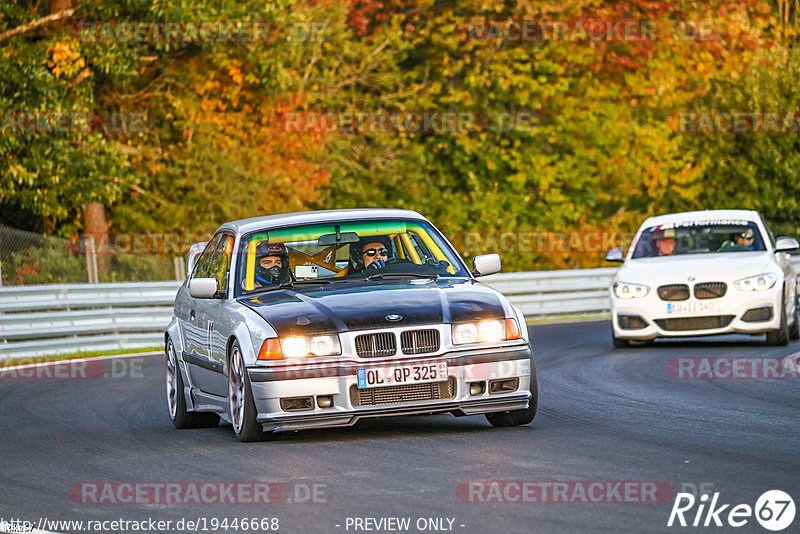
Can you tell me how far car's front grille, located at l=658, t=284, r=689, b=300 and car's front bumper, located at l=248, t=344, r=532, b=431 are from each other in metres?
7.60

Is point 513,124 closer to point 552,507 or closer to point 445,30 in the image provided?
point 445,30

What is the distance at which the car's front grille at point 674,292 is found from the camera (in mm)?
16938

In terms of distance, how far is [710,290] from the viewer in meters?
16.9

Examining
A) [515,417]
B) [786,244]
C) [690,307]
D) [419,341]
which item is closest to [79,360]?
[690,307]

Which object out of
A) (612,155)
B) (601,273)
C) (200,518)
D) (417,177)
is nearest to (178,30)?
(601,273)

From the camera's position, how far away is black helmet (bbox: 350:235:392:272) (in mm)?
10828

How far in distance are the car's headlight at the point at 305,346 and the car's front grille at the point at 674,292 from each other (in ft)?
27.0

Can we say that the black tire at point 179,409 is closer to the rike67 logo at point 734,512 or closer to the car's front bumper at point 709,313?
the rike67 logo at point 734,512

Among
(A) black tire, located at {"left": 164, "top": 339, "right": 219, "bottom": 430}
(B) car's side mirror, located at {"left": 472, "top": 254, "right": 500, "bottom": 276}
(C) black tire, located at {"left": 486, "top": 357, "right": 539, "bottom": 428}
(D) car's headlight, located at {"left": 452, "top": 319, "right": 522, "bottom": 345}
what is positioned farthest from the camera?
(A) black tire, located at {"left": 164, "top": 339, "right": 219, "bottom": 430}

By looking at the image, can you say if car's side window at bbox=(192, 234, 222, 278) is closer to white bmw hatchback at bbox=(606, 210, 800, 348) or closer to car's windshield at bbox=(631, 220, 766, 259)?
white bmw hatchback at bbox=(606, 210, 800, 348)

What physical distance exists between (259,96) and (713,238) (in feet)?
49.9

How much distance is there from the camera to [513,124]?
38938mm

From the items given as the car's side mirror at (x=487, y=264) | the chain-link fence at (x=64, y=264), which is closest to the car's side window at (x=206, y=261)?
the car's side mirror at (x=487, y=264)
